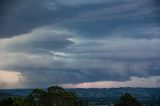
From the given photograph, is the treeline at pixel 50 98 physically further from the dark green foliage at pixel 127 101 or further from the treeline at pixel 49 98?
the dark green foliage at pixel 127 101

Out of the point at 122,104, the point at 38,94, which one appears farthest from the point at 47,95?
the point at 122,104

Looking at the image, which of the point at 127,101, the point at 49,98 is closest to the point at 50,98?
the point at 49,98

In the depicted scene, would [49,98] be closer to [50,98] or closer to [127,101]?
[50,98]

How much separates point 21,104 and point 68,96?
8982 mm

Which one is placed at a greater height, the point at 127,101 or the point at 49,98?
the point at 49,98

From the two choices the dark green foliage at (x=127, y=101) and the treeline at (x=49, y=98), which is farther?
the treeline at (x=49, y=98)

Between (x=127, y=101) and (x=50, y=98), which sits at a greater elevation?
(x=50, y=98)

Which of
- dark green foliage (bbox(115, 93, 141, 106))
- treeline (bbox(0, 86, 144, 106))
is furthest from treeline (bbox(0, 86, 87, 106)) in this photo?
dark green foliage (bbox(115, 93, 141, 106))

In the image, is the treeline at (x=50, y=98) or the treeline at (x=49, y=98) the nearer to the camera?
the treeline at (x=49, y=98)

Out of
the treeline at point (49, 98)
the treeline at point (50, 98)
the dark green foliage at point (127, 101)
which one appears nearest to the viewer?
the dark green foliage at point (127, 101)

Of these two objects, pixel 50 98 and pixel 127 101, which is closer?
pixel 127 101

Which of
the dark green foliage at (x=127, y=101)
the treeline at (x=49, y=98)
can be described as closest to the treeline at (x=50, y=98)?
the treeline at (x=49, y=98)

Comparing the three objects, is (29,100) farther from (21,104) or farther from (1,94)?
(1,94)

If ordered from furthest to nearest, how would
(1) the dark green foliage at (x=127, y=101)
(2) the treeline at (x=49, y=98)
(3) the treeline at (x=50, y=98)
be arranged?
(3) the treeline at (x=50, y=98) → (2) the treeline at (x=49, y=98) → (1) the dark green foliage at (x=127, y=101)
